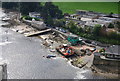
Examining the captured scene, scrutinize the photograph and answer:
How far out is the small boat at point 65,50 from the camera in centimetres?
4420

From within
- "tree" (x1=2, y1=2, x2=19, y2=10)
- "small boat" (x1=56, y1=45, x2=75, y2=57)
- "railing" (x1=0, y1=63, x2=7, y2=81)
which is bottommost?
"tree" (x1=2, y1=2, x2=19, y2=10)

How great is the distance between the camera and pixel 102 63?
39750 millimetres

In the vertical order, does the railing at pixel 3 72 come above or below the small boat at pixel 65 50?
above

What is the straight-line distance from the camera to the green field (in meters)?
Answer: 83.3

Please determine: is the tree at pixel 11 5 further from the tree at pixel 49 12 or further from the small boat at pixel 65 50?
the small boat at pixel 65 50

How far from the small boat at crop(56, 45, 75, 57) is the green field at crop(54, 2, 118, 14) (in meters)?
36.0

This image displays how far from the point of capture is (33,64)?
4003 centimetres

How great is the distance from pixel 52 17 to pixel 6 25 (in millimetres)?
14077

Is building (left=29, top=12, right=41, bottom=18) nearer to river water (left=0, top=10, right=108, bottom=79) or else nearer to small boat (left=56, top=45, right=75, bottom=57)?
river water (left=0, top=10, right=108, bottom=79)

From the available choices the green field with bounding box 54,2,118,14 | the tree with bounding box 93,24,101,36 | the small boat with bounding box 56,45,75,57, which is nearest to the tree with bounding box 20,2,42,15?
the green field with bounding box 54,2,118,14

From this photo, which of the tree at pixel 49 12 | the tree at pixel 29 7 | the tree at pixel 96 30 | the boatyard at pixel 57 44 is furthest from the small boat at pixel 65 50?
the tree at pixel 29 7

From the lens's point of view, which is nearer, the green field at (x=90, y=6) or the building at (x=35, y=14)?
the building at (x=35, y=14)

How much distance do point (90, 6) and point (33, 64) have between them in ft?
182

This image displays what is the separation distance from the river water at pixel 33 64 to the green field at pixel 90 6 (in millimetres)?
36330
